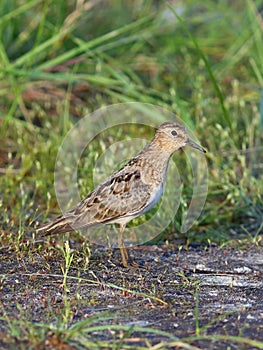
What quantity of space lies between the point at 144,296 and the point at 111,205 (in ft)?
3.47

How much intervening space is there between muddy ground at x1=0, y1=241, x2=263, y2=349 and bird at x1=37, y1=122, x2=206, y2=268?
0.77 ft

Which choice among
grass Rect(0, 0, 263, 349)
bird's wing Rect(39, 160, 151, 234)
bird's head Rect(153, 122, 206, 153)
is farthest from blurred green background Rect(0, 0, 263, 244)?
bird's head Rect(153, 122, 206, 153)

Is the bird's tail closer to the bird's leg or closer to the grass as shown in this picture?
the grass

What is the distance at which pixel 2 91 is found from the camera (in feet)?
25.7

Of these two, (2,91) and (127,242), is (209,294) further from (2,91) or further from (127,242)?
(2,91)

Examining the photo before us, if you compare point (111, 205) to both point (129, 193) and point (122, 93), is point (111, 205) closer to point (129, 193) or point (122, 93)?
point (129, 193)

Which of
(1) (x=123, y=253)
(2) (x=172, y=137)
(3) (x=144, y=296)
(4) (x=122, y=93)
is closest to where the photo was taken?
(3) (x=144, y=296)

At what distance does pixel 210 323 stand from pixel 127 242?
2.18 m

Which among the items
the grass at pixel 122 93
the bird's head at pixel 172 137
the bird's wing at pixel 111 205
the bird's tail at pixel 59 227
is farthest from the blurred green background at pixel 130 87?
the bird's head at pixel 172 137

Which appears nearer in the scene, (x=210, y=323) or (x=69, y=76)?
(x=210, y=323)

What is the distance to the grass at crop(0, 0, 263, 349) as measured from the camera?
641cm

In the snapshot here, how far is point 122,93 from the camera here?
8336mm

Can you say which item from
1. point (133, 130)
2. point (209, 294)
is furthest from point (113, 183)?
point (133, 130)

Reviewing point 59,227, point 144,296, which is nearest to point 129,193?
point 59,227
